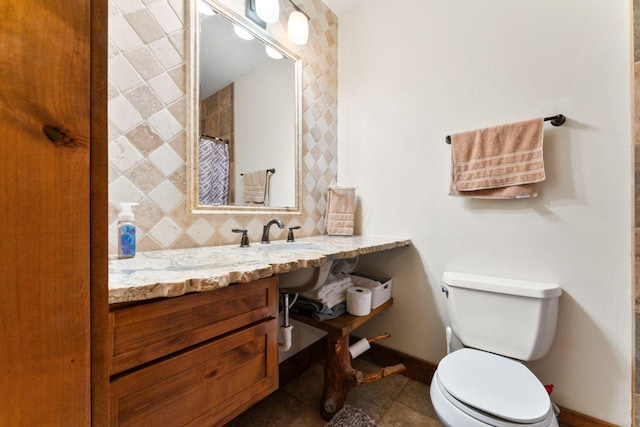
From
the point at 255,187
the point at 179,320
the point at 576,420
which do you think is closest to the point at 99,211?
the point at 179,320

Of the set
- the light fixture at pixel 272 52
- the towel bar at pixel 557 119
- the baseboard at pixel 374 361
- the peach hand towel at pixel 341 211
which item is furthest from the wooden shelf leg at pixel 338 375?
the light fixture at pixel 272 52

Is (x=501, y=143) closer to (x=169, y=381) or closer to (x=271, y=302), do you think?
(x=271, y=302)

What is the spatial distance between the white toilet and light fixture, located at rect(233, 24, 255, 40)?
1.69 meters

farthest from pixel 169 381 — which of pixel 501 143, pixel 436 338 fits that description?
pixel 501 143

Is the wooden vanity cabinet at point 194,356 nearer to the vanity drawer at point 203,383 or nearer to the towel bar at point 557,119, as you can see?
the vanity drawer at point 203,383

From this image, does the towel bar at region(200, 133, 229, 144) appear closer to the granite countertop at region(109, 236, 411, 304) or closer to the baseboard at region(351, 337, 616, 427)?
the granite countertop at region(109, 236, 411, 304)

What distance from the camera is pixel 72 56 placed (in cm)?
35

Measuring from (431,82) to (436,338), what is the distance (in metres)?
1.54

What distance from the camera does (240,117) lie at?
1.42 m

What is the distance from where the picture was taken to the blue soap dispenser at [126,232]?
3.05ft

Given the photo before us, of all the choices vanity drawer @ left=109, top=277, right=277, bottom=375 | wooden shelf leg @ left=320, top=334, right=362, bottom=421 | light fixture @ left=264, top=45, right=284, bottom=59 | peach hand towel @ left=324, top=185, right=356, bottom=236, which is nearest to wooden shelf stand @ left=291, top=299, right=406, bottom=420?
wooden shelf leg @ left=320, top=334, right=362, bottom=421

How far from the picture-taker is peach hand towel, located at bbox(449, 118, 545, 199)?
1222mm

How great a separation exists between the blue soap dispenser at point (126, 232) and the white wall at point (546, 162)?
1348mm

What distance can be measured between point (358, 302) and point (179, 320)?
2.99 ft
